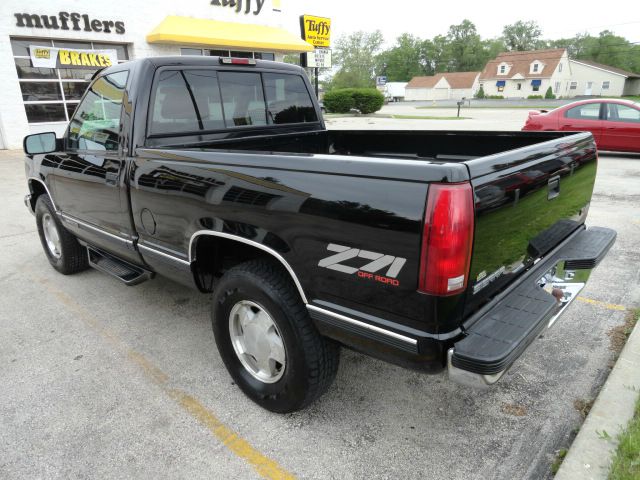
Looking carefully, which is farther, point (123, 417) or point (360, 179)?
point (123, 417)

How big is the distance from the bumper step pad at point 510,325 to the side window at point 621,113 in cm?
1047

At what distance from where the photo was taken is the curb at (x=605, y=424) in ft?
7.27

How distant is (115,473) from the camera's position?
2359 millimetres

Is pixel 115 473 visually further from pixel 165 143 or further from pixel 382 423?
pixel 165 143

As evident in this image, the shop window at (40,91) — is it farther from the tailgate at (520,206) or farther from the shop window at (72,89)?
the tailgate at (520,206)

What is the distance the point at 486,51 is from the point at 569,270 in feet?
383

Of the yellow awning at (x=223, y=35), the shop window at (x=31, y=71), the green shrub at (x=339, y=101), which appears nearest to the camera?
the shop window at (x=31, y=71)

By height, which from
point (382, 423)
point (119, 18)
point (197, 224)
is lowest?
point (382, 423)

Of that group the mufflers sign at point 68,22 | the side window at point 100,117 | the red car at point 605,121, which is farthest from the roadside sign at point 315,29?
the side window at point 100,117

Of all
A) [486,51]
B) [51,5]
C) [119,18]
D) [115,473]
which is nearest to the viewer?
[115,473]

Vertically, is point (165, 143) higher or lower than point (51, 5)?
lower

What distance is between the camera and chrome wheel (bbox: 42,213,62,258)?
4.81m

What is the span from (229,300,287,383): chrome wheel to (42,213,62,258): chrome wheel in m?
2.94

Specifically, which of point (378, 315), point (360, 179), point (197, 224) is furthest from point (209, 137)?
point (378, 315)
